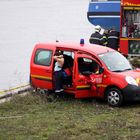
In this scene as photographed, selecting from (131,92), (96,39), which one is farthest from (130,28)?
(131,92)

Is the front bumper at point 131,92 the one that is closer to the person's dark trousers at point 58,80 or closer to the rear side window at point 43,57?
the person's dark trousers at point 58,80

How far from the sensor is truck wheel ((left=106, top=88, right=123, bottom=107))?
1344cm

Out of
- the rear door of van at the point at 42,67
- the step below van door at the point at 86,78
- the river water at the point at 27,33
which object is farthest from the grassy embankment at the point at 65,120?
the river water at the point at 27,33

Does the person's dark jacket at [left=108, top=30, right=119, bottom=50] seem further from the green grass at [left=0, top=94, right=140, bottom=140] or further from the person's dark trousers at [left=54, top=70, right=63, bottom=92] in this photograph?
the person's dark trousers at [left=54, top=70, right=63, bottom=92]

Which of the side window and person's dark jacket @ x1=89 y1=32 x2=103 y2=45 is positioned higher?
Result: person's dark jacket @ x1=89 y1=32 x2=103 y2=45

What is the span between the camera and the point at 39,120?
11.3 meters

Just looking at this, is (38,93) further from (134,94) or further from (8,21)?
(8,21)

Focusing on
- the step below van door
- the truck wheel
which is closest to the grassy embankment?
the truck wheel

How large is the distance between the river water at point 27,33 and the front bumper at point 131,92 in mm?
6406

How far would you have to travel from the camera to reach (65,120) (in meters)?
11.2

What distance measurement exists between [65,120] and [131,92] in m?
2.64

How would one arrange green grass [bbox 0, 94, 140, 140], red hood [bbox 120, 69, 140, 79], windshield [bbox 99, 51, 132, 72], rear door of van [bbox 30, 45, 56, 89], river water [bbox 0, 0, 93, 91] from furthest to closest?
river water [bbox 0, 0, 93, 91] < rear door of van [bbox 30, 45, 56, 89] < windshield [bbox 99, 51, 132, 72] < red hood [bbox 120, 69, 140, 79] < green grass [bbox 0, 94, 140, 140]

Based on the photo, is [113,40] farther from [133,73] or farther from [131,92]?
[131,92]

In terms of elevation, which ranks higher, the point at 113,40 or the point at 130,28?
the point at 130,28
